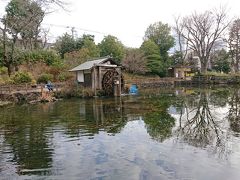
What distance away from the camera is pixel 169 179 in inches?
246

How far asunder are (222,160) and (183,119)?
624cm

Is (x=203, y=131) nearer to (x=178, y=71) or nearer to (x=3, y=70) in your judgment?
(x=3, y=70)

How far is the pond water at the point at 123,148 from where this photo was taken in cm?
677

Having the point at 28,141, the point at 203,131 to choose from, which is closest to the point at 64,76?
the point at 28,141

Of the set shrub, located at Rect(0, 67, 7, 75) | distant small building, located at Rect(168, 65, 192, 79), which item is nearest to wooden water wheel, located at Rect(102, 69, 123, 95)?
shrub, located at Rect(0, 67, 7, 75)

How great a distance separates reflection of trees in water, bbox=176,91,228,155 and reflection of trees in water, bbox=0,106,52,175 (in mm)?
4628

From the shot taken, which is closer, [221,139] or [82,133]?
[221,139]

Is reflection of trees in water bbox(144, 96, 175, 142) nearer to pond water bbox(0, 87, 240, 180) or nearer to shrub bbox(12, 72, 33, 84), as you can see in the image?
pond water bbox(0, 87, 240, 180)

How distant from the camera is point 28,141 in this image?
10.0 meters

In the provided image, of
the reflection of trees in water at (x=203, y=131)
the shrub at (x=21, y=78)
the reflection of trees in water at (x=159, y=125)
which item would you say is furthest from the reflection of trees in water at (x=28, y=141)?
the shrub at (x=21, y=78)

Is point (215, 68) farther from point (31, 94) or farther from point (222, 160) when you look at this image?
point (222, 160)

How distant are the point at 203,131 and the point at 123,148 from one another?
368 centimetres

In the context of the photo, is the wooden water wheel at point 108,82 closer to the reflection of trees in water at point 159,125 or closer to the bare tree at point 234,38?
the reflection of trees in water at point 159,125

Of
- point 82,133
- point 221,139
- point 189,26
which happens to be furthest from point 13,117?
point 189,26
